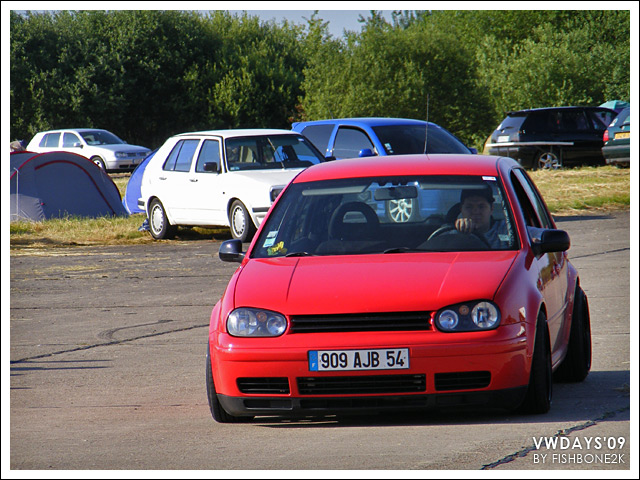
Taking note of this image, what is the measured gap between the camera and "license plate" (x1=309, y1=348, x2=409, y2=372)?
5316mm

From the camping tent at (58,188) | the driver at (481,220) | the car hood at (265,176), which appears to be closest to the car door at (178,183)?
the car hood at (265,176)

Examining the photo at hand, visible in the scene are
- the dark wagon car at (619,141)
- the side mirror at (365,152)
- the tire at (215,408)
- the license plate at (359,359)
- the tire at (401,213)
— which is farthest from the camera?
the dark wagon car at (619,141)

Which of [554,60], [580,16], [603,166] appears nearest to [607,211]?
[603,166]

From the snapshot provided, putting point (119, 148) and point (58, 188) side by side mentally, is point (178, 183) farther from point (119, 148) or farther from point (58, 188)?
point (119, 148)

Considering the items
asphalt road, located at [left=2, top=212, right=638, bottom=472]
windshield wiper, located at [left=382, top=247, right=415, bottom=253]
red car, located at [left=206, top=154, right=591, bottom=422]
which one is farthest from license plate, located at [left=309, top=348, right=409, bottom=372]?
windshield wiper, located at [left=382, top=247, right=415, bottom=253]

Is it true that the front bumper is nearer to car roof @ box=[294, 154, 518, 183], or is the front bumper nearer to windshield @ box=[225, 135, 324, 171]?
car roof @ box=[294, 154, 518, 183]

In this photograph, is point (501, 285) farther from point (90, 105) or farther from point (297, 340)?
point (90, 105)

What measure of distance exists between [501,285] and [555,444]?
94 centimetres

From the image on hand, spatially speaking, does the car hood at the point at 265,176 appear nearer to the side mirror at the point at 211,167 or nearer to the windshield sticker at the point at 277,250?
the side mirror at the point at 211,167

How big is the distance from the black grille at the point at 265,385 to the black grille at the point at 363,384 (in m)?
0.09

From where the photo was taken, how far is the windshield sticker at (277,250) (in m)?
6.41

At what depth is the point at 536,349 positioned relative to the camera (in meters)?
5.64

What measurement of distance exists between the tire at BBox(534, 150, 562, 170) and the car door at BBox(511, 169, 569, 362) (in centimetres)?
2033

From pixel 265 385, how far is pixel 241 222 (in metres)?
11.5
